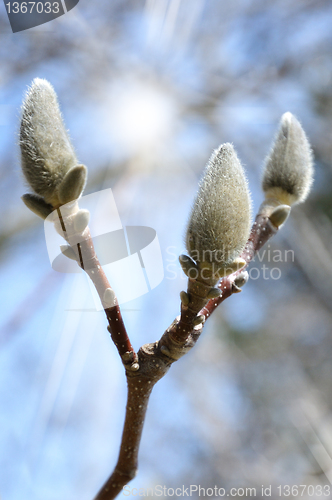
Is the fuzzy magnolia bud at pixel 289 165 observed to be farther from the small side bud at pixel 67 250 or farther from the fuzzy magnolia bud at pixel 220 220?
the small side bud at pixel 67 250

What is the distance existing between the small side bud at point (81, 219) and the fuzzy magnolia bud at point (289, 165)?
10.5 inches

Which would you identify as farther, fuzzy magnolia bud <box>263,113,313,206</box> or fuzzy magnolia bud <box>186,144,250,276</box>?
fuzzy magnolia bud <box>263,113,313,206</box>

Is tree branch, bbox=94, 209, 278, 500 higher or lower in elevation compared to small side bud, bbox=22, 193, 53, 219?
lower

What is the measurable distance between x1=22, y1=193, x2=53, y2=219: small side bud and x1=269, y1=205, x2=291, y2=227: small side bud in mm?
261

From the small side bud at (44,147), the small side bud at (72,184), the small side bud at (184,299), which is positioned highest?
the small side bud at (44,147)

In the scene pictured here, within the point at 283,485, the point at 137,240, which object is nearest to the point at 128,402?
the point at 137,240

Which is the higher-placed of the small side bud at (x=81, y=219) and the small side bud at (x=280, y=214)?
the small side bud at (x=81, y=219)

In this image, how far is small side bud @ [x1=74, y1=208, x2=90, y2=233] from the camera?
1.21ft

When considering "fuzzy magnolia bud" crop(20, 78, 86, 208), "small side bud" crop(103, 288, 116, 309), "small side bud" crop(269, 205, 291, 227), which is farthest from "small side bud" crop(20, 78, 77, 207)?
"small side bud" crop(269, 205, 291, 227)

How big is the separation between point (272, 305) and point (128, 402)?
6.36ft

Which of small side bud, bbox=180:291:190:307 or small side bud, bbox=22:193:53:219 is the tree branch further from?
small side bud, bbox=22:193:53:219

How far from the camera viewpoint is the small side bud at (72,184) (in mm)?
348

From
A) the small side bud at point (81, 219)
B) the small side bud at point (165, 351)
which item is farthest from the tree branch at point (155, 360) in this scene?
the small side bud at point (81, 219)

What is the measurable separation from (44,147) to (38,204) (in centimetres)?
6
